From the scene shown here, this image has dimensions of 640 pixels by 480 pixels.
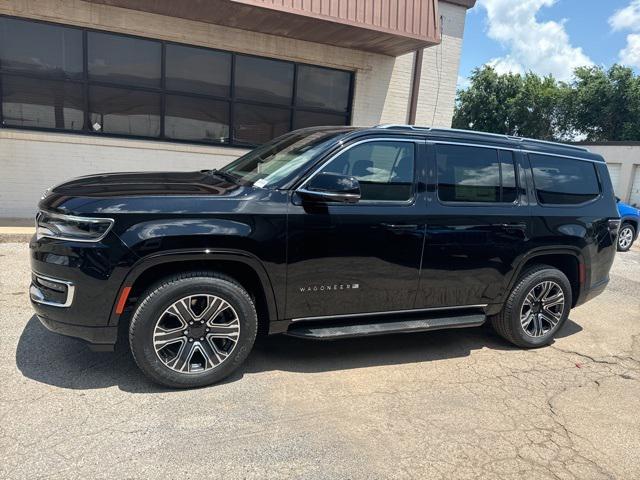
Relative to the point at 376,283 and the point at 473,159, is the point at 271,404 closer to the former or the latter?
the point at 376,283

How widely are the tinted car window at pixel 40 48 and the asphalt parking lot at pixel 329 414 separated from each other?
17.2 feet

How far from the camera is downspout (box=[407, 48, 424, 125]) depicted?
10383 mm

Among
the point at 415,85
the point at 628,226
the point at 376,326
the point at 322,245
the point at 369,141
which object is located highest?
the point at 415,85

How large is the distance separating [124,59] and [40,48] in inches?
51.2

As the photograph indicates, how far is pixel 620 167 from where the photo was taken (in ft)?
70.0

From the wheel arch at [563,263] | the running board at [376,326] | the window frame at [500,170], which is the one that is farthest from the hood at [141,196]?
the wheel arch at [563,263]

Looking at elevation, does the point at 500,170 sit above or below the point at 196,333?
above

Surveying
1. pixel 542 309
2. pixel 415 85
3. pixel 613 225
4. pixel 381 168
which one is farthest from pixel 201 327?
pixel 415 85

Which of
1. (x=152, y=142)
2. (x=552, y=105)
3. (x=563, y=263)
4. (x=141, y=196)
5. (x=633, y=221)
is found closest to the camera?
(x=141, y=196)

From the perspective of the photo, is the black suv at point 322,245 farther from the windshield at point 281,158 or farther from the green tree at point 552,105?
the green tree at point 552,105

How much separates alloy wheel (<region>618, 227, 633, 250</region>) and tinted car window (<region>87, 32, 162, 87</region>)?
35.8 ft

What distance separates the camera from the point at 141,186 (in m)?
3.46

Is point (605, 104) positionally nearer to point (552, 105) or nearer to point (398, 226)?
point (552, 105)

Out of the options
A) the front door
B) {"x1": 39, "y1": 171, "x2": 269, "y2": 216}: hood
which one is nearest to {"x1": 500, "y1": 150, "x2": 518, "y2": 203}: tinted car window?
the front door
